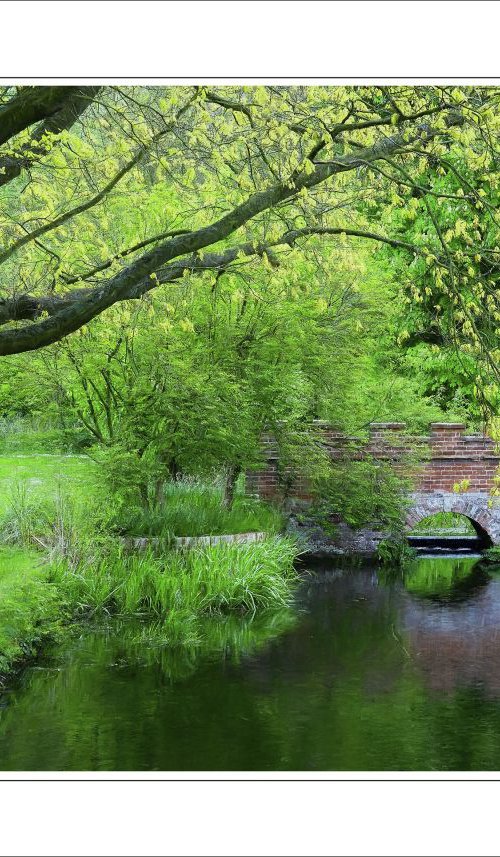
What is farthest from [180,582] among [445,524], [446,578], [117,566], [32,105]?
[445,524]

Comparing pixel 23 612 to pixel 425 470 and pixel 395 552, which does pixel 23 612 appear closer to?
pixel 395 552

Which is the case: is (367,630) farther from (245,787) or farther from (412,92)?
(412,92)

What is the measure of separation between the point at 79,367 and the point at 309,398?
118 inches

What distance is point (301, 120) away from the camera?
5.71m

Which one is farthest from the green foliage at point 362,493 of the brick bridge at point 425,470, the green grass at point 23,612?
the green grass at point 23,612

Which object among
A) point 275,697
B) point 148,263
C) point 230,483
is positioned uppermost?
point 148,263

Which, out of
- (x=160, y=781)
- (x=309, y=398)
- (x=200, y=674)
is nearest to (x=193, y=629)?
(x=200, y=674)

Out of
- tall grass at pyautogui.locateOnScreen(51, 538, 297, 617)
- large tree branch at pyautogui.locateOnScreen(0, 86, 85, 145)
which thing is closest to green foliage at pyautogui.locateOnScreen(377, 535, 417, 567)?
tall grass at pyautogui.locateOnScreen(51, 538, 297, 617)

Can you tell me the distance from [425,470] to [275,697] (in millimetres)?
5979

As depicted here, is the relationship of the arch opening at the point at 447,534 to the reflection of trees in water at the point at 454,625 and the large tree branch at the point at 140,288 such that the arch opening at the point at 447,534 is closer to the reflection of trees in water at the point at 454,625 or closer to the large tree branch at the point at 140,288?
the reflection of trees in water at the point at 454,625

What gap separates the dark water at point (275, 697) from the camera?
6.16 meters

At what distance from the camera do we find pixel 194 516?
1083 cm

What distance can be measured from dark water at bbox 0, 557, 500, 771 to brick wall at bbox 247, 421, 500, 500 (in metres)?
2.76

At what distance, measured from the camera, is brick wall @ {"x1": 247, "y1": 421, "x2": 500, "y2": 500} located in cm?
1266
